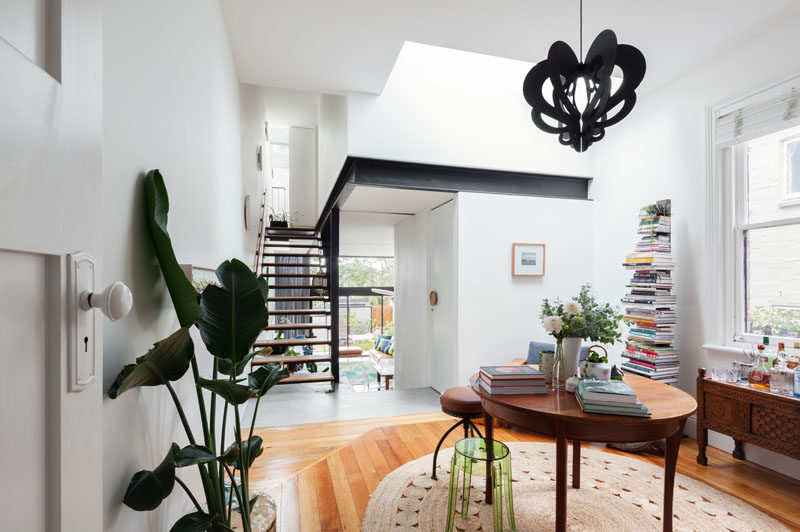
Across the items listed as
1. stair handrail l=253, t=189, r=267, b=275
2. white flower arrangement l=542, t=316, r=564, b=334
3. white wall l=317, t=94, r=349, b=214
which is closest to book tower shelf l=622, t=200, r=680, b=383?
white flower arrangement l=542, t=316, r=564, b=334

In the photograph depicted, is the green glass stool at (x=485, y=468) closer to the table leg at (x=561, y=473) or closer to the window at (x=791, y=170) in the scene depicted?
the table leg at (x=561, y=473)

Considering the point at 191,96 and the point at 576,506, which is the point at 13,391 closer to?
the point at 191,96

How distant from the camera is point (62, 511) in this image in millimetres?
543

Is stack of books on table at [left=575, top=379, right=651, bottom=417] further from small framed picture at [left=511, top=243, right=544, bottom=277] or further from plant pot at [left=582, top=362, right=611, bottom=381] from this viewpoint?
small framed picture at [left=511, top=243, right=544, bottom=277]

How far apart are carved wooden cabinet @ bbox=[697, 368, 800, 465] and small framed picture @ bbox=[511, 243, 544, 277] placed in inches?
68.1

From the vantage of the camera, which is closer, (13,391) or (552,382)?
(13,391)

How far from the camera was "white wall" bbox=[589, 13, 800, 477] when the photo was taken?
2.90m

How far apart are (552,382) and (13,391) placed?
7.02 ft

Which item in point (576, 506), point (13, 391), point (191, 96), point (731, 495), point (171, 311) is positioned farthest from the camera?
point (731, 495)

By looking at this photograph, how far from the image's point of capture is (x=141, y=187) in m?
1.25

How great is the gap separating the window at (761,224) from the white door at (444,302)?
90.4 inches

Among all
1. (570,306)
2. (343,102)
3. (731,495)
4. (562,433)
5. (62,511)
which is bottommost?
(731,495)

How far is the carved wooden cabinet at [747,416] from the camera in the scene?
2.38 metres

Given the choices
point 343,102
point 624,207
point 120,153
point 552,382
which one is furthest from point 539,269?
point 120,153
